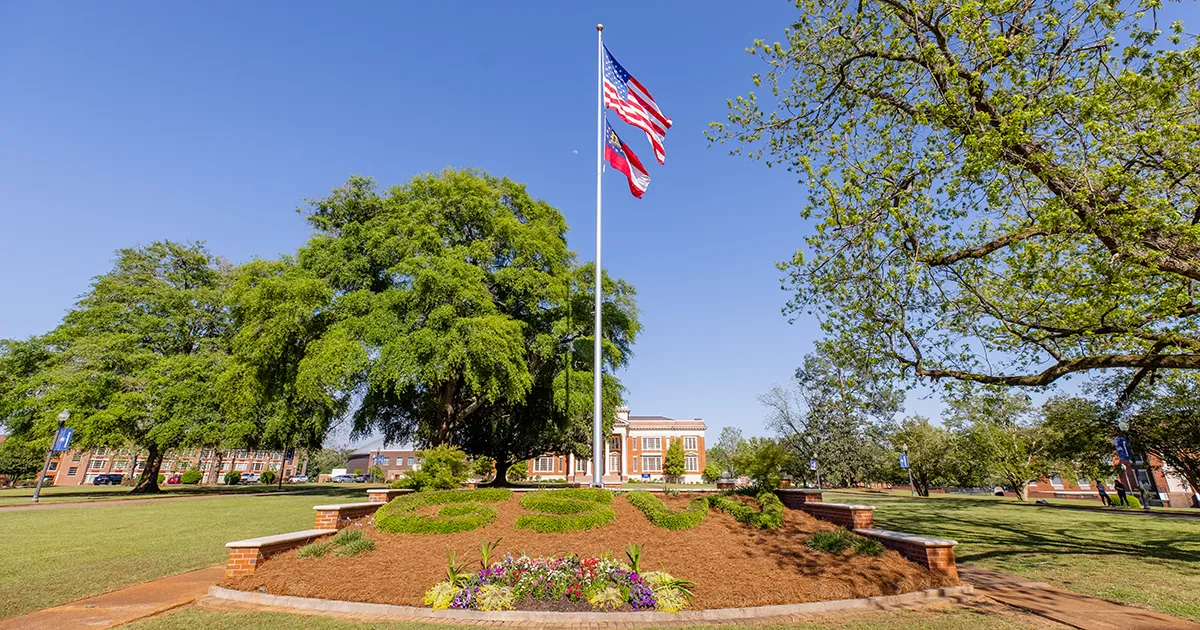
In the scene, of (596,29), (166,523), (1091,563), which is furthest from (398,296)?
(1091,563)

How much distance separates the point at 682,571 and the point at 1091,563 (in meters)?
7.28

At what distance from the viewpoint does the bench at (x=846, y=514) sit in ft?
29.8

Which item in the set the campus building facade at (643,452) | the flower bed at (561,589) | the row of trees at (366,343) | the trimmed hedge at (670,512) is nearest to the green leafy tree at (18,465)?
the row of trees at (366,343)

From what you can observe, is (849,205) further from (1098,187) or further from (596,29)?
(596,29)

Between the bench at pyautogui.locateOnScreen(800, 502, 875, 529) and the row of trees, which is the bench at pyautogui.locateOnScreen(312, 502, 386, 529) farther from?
the bench at pyautogui.locateOnScreen(800, 502, 875, 529)

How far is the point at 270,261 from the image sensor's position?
2627cm

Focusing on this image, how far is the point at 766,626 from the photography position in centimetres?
539

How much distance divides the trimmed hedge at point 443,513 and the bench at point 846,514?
6.44 metres

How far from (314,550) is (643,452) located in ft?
207

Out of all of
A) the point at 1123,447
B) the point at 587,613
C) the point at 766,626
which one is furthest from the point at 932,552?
the point at 1123,447

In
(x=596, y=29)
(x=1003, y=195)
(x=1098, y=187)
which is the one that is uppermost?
(x=596, y=29)

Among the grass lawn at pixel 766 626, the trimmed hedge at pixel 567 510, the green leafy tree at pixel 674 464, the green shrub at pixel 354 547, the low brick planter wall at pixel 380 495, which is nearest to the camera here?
the grass lawn at pixel 766 626

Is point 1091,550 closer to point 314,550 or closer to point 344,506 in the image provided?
point 314,550

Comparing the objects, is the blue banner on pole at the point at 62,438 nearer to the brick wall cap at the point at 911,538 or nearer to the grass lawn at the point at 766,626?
the grass lawn at the point at 766,626
